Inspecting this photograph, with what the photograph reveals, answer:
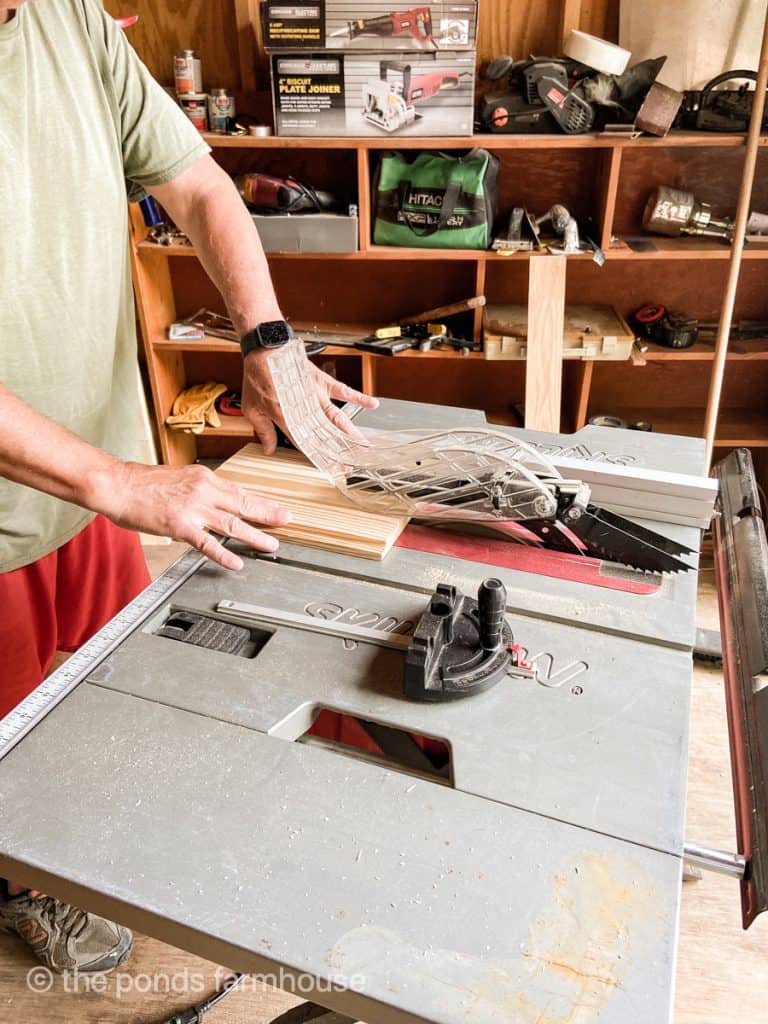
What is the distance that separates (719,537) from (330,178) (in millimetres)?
2053

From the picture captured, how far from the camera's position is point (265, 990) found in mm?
1661

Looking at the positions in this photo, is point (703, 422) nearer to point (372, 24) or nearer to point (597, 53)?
point (597, 53)

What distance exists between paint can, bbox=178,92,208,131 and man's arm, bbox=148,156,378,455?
1053 mm

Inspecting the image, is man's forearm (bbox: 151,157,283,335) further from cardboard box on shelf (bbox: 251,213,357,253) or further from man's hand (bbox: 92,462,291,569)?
cardboard box on shelf (bbox: 251,213,357,253)

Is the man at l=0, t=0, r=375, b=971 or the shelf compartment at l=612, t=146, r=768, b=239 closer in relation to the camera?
the man at l=0, t=0, r=375, b=971

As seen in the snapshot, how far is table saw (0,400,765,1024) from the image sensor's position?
0.73 meters

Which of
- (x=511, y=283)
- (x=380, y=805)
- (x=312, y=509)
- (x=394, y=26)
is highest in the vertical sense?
(x=394, y=26)

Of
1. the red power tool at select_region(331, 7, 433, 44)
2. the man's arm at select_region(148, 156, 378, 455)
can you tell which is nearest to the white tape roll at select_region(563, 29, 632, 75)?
the red power tool at select_region(331, 7, 433, 44)

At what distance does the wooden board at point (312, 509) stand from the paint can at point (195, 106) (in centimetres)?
158

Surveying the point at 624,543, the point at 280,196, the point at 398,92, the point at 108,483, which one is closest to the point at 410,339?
the point at 280,196

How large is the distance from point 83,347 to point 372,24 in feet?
4.82

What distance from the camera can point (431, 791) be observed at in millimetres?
888

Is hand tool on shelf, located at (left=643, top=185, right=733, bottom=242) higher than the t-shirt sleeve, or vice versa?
the t-shirt sleeve

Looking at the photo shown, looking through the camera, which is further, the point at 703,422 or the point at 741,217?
the point at 703,422
